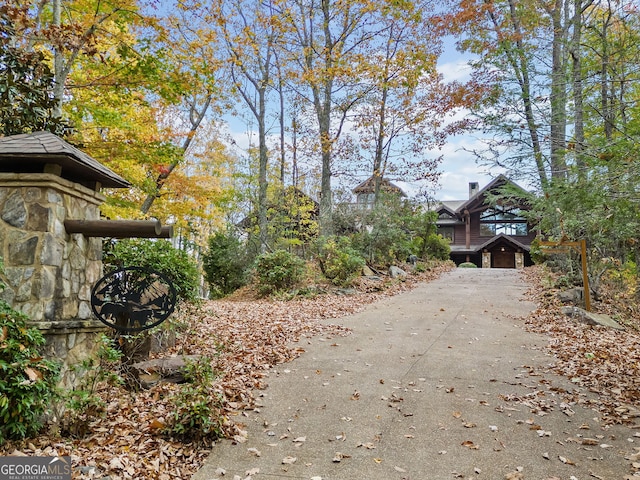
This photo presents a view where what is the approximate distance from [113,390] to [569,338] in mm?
7254

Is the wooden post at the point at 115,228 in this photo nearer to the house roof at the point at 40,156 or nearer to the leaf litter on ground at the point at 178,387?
the house roof at the point at 40,156

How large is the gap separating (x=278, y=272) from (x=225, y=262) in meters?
3.24

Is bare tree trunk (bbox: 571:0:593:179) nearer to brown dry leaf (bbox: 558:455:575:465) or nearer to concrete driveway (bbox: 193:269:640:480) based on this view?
concrete driveway (bbox: 193:269:640:480)

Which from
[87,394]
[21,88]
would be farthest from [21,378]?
[21,88]

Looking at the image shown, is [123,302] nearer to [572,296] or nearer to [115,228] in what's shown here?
[115,228]

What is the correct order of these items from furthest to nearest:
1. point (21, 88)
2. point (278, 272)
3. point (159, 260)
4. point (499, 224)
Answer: point (499, 224), point (278, 272), point (159, 260), point (21, 88)

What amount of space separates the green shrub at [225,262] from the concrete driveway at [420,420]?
Result: 8036 mm

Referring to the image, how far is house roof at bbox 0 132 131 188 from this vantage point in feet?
11.2

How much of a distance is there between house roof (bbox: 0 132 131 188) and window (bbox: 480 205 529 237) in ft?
91.7

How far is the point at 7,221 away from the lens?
11.5 feet

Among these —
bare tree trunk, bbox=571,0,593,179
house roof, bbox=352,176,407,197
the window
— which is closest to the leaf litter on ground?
bare tree trunk, bbox=571,0,593,179

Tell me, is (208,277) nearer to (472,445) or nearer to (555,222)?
(555,222)

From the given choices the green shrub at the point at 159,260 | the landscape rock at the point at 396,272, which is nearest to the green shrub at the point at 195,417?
the green shrub at the point at 159,260

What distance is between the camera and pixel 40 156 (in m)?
3.43
